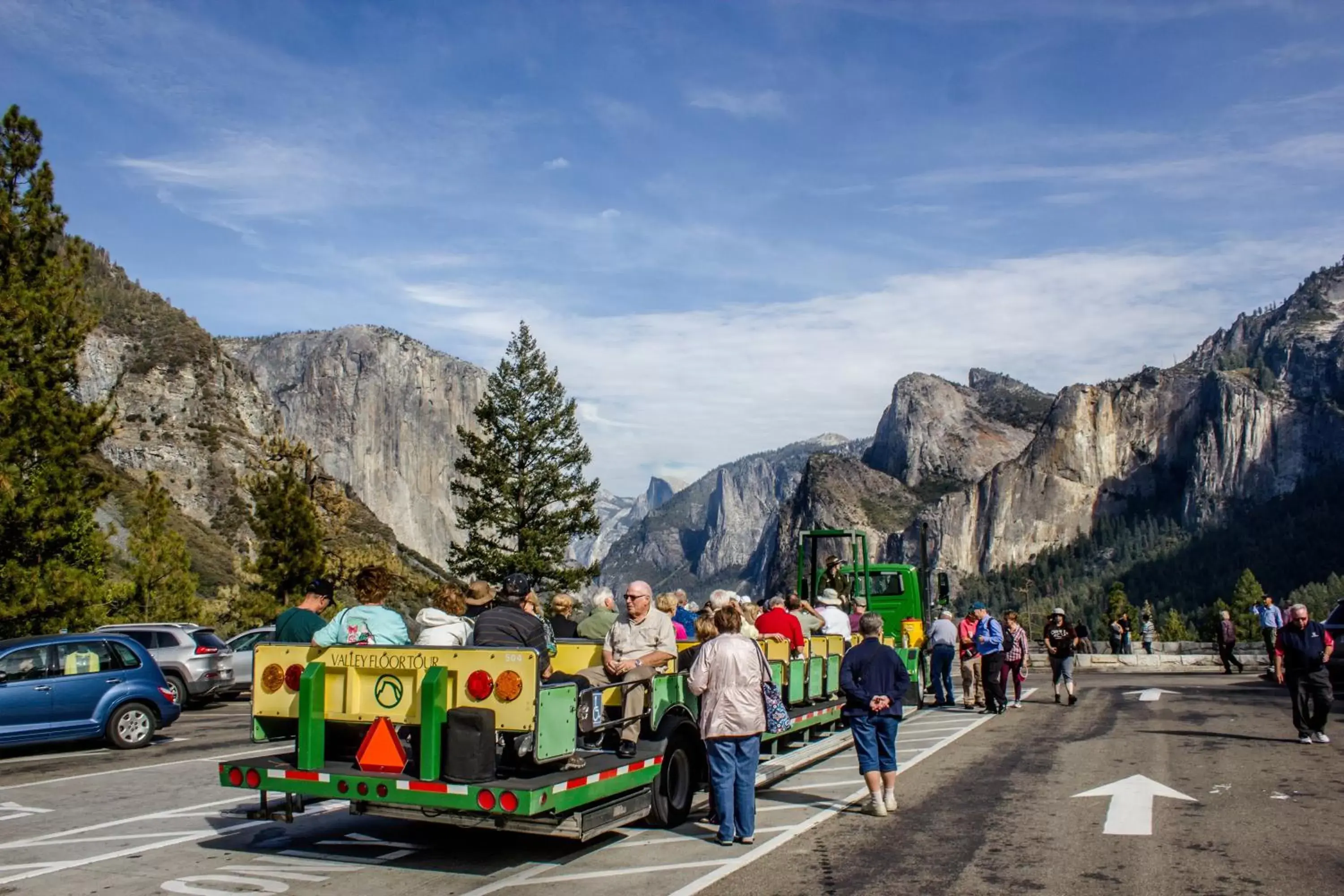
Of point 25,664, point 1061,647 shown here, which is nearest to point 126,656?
point 25,664

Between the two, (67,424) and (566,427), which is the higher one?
(566,427)

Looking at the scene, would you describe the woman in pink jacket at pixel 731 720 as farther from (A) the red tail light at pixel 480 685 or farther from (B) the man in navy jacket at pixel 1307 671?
(B) the man in navy jacket at pixel 1307 671

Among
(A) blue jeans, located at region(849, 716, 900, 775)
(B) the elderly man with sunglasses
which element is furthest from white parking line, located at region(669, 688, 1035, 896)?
(B) the elderly man with sunglasses

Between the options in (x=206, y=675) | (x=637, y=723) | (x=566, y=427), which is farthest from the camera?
(x=566, y=427)

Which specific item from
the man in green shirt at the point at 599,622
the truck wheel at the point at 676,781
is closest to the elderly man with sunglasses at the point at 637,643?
the truck wheel at the point at 676,781

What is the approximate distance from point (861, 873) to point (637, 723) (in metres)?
2.10

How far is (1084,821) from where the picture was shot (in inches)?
384

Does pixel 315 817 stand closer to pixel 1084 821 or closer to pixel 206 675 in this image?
pixel 1084 821

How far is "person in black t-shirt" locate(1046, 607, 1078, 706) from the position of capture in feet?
68.5

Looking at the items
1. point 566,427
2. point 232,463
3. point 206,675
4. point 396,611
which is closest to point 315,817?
point 396,611

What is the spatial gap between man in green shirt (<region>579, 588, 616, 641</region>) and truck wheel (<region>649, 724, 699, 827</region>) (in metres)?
1.59

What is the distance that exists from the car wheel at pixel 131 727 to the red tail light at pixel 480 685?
1064 centimetres

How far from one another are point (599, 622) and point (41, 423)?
16.1m

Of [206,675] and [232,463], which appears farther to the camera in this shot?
[232,463]
